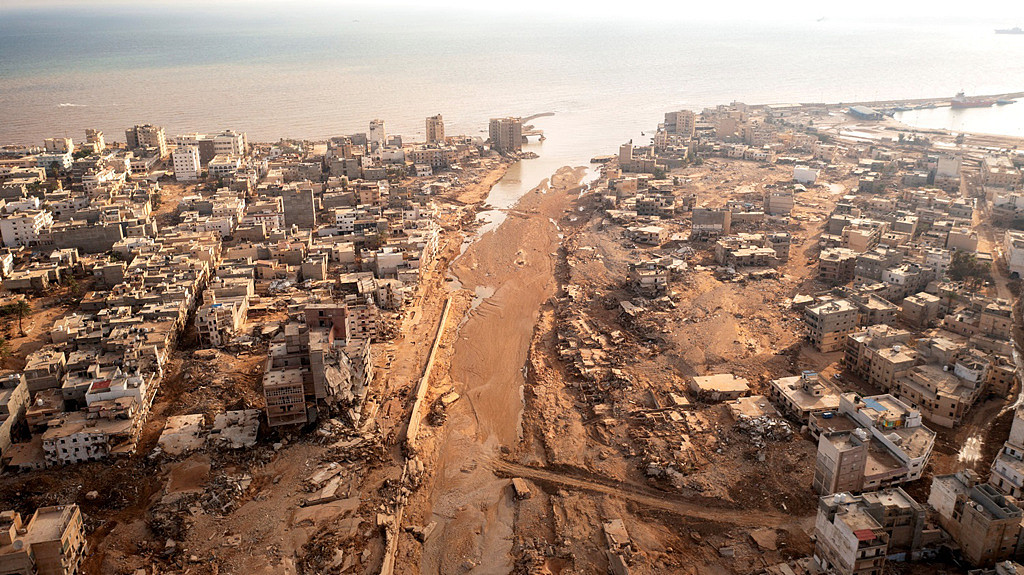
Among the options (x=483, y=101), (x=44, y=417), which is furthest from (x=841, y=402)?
(x=483, y=101)

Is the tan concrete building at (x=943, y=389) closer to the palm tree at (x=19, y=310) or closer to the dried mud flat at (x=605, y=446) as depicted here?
the dried mud flat at (x=605, y=446)

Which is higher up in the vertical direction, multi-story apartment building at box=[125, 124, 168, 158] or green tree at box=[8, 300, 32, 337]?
multi-story apartment building at box=[125, 124, 168, 158]

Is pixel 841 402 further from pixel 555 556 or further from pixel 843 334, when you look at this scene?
pixel 555 556

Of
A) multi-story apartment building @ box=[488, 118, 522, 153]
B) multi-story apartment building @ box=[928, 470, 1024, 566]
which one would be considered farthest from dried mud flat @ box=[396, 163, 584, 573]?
multi-story apartment building @ box=[488, 118, 522, 153]

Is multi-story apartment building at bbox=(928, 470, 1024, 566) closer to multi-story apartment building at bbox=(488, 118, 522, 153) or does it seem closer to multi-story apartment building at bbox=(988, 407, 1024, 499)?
multi-story apartment building at bbox=(988, 407, 1024, 499)

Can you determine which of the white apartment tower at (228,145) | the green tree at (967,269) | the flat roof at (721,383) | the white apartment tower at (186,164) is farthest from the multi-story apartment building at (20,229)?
the green tree at (967,269)
